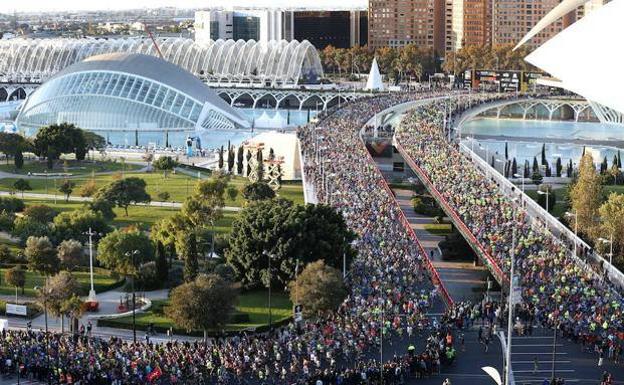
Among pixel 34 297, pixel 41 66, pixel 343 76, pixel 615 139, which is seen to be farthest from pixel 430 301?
pixel 343 76

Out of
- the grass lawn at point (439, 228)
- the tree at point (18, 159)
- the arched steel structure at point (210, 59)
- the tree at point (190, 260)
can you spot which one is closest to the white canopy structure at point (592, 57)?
the tree at point (190, 260)

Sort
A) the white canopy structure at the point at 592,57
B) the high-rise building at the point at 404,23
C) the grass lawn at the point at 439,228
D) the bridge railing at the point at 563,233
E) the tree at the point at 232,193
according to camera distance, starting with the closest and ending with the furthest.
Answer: the white canopy structure at the point at 592,57
the bridge railing at the point at 563,233
the grass lawn at the point at 439,228
the tree at the point at 232,193
the high-rise building at the point at 404,23

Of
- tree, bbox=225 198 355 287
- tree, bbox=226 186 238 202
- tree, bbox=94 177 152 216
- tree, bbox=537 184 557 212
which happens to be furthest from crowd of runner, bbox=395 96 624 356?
tree, bbox=94 177 152 216

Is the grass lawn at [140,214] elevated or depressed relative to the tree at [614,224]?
depressed

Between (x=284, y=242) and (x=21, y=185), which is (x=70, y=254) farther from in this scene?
(x=21, y=185)

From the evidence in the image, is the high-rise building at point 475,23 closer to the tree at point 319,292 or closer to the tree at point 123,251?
the tree at point 123,251

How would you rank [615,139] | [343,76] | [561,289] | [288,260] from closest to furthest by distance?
1. [561,289]
2. [288,260]
3. [615,139]
4. [343,76]

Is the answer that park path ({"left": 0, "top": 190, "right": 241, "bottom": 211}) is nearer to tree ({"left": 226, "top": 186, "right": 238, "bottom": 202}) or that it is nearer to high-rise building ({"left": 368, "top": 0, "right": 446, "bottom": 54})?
tree ({"left": 226, "top": 186, "right": 238, "bottom": 202})

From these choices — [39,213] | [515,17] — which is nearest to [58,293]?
[39,213]

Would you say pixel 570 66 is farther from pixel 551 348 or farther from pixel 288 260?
pixel 288 260
